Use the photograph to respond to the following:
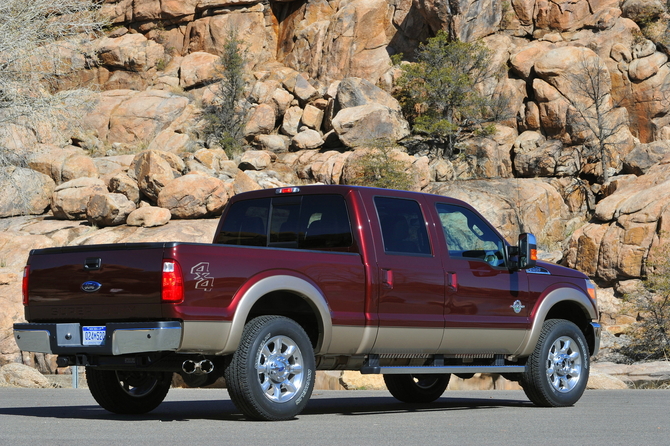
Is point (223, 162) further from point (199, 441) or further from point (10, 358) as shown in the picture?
point (199, 441)

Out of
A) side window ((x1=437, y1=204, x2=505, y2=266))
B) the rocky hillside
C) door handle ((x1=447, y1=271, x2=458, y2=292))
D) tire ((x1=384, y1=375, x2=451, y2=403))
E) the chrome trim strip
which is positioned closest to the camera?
the chrome trim strip

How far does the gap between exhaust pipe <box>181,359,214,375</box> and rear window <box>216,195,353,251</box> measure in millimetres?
1719

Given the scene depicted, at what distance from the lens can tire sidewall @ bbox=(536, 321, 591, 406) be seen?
9617 millimetres

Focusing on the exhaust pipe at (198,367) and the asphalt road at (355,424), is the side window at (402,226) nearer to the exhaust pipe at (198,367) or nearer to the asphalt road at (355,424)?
the asphalt road at (355,424)

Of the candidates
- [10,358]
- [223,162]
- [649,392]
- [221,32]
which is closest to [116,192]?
[223,162]

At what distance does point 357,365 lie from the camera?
823 cm

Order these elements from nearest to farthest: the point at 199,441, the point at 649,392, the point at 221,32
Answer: the point at 199,441 < the point at 649,392 < the point at 221,32

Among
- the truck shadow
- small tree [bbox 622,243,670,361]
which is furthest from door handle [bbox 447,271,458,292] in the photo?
small tree [bbox 622,243,670,361]

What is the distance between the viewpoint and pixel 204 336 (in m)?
6.88

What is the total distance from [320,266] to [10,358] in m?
18.4

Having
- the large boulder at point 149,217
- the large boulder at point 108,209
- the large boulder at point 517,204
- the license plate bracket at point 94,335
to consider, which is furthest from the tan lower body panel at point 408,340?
the large boulder at point 517,204

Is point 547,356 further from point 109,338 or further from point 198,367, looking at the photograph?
point 109,338

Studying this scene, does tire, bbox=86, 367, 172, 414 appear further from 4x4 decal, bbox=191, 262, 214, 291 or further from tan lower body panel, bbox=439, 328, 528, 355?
tan lower body panel, bbox=439, 328, 528, 355

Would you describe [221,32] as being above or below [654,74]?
above
